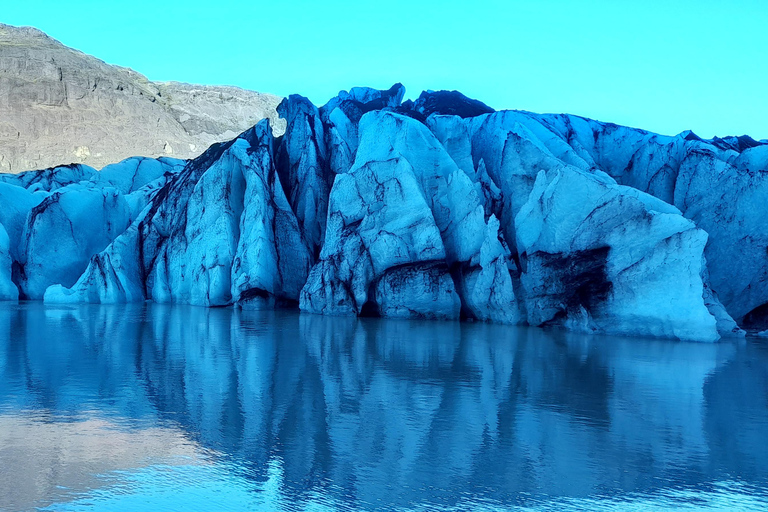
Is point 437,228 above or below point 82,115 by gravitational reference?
below

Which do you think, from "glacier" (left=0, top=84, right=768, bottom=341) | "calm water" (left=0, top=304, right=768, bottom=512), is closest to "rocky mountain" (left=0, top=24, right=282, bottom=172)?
"glacier" (left=0, top=84, right=768, bottom=341)

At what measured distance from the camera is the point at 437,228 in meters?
20.9

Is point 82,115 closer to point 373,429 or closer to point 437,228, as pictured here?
point 437,228

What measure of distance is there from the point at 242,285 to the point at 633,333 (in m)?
13.4

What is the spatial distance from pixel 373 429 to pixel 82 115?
75.6 meters

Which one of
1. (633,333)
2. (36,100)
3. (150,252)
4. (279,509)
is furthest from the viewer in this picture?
(36,100)

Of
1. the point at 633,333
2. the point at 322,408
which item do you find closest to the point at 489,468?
the point at 322,408

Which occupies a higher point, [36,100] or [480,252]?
[36,100]

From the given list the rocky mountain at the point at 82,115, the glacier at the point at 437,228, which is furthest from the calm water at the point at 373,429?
the rocky mountain at the point at 82,115

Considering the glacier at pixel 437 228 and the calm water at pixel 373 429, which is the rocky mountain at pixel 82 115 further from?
the calm water at pixel 373 429

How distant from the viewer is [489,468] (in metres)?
5.42

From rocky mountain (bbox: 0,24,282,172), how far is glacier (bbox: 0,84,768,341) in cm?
4056

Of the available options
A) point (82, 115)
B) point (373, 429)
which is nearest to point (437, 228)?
point (373, 429)

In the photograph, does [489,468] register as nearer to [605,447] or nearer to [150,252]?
[605,447]
